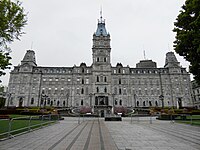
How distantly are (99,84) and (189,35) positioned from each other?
150 feet

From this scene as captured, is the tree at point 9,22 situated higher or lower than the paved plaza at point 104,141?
higher

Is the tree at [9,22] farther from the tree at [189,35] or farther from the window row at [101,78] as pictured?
the window row at [101,78]

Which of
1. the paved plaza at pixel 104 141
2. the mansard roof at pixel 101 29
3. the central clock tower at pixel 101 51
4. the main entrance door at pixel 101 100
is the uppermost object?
the mansard roof at pixel 101 29

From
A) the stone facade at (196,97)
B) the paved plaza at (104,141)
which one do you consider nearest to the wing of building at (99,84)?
the stone facade at (196,97)

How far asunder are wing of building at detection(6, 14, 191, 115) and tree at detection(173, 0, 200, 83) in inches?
1669

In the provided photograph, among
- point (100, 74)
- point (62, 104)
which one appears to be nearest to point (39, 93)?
point (62, 104)

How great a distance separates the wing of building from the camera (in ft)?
197

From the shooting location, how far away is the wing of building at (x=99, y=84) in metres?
59.9

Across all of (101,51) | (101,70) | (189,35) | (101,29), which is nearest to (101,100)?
(101,70)

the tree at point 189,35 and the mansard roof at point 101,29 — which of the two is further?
the mansard roof at point 101,29

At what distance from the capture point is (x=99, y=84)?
5869 cm

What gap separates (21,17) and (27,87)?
54.2 meters

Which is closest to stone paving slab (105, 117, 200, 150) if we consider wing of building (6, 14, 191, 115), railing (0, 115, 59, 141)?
railing (0, 115, 59, 141)

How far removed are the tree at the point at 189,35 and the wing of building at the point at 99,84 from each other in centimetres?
4240
